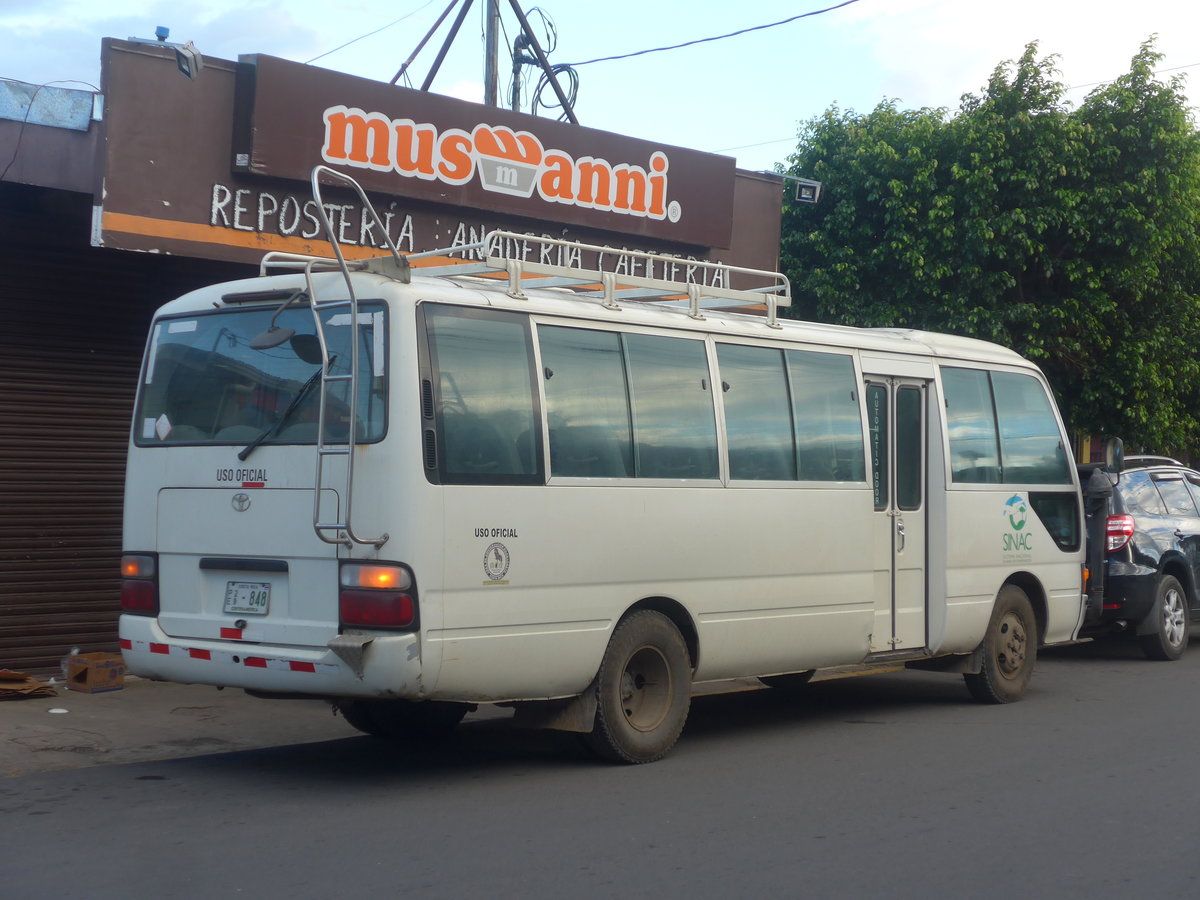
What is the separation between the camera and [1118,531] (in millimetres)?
12891

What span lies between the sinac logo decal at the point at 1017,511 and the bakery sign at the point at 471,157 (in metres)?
4.67

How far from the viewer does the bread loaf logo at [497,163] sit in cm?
1135

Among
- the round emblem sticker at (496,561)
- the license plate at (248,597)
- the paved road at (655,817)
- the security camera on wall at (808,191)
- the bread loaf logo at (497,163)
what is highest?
the security camera on wall at (808,191)

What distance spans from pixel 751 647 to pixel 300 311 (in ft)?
10.7

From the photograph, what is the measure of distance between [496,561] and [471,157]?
5978mm

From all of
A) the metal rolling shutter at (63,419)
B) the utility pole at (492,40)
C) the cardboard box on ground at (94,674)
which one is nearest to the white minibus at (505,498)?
the cardboard box on ground at (94,674)

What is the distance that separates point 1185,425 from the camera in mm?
21828

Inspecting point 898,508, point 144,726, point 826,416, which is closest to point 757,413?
point 826,416

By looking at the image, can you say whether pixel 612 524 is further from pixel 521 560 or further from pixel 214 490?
pixel 214 490

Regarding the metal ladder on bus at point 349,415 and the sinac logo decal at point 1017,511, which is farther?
the sinac logo decal at point 1017,511

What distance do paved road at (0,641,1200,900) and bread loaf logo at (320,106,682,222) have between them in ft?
15.6

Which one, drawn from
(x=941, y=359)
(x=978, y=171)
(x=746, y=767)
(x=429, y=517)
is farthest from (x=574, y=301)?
(x=978, y=171)

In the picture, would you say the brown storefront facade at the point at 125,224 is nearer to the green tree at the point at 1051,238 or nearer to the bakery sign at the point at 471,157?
the bakery sign at the point at 471,157

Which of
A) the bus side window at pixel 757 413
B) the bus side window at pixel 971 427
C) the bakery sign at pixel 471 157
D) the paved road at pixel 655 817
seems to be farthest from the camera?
the bakery sign at pixel 471 157
